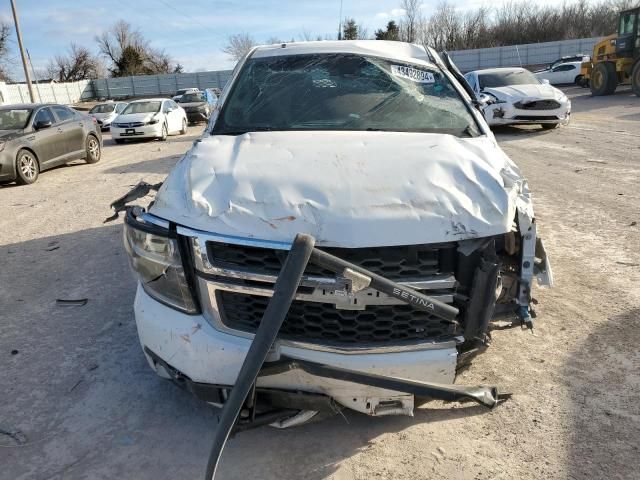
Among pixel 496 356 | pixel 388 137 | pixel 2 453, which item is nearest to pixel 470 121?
pixel 388 137

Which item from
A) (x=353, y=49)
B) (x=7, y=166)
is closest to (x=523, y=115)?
(x=353, y=49)

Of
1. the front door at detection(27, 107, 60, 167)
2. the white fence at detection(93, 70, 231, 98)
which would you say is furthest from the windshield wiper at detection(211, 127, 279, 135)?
the white fence at detection(93, 70, 231, 98)

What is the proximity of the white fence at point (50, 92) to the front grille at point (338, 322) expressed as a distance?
40.4 meters

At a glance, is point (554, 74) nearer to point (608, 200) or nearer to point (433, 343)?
point (608, 200)

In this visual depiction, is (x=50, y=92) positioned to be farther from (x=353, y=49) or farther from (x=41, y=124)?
(x=353, y=49)

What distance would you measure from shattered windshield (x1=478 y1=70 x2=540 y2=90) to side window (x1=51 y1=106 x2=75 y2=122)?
1089 cm

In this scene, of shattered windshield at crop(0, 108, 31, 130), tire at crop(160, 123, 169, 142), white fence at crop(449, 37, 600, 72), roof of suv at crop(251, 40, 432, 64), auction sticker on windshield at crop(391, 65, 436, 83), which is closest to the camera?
auction sticker on windshield at crop(391, 65, 436, 83)

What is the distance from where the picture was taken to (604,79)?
2250 cm

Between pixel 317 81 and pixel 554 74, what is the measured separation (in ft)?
118

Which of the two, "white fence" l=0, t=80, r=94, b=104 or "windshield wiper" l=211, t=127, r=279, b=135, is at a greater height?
"white fence" l=0, t=80, r=94, b=104

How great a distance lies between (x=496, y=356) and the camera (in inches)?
126

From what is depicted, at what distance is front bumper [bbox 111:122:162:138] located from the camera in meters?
17.0

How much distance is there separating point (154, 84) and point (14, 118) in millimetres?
46115

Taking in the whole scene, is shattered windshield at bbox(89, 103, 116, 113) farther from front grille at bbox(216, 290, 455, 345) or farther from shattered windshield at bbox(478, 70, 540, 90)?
front grille at bbox(216, 290, 455, 345)
